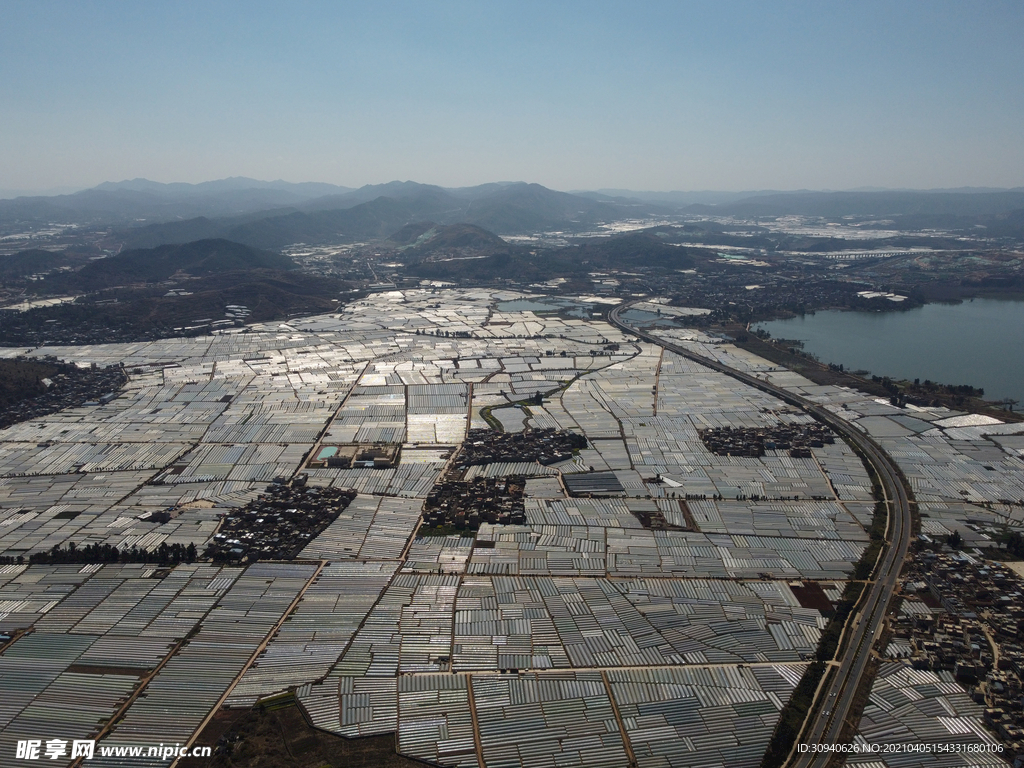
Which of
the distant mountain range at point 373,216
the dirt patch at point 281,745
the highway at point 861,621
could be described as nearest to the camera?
the dirt patch at point 281,745

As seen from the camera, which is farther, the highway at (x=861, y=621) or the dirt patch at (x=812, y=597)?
the dirt patch at (x=812, y=597)

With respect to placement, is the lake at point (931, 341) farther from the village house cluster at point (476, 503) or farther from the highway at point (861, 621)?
the village house cluster at point (476, 503)

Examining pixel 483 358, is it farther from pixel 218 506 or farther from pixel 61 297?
pixel 61 297

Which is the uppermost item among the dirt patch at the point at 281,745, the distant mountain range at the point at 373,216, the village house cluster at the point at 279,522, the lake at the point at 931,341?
the distant mountain range at the point at 373,216

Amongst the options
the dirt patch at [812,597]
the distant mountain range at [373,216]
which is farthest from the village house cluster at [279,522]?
the distant mountain range at [373,216]

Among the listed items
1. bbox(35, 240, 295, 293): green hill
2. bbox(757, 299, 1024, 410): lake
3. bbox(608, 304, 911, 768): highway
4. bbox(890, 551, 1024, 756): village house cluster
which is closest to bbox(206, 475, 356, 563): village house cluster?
bbox(608, 304, 911, 768): highway

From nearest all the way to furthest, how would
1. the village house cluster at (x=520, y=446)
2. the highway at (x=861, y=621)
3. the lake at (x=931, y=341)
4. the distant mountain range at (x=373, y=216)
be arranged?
the highway at (x=861, y=621) < the village house cluster at (x=520, y=446) < the lake at (x=931, y=341) < the distant mountain range at (x=373, y=216)

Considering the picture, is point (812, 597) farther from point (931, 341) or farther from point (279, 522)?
point (931, 341)
